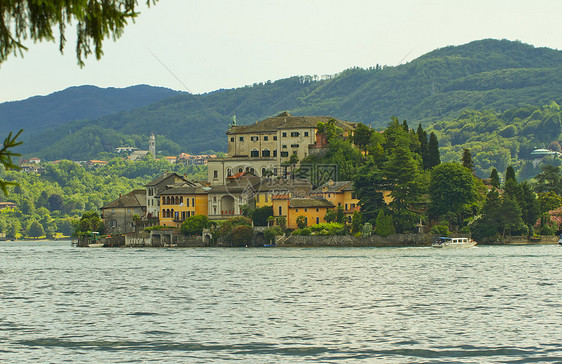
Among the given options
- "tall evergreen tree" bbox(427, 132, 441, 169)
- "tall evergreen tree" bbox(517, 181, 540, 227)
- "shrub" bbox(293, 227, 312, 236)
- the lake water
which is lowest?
the lake water

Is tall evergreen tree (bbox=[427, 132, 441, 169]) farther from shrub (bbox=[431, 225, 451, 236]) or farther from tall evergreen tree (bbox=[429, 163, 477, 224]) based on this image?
shrub (bbox=[431, 225, 451, 236])

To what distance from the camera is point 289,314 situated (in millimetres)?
43844

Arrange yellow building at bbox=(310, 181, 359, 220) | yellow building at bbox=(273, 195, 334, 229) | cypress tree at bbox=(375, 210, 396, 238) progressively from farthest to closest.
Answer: yellow building at bbox=(310, 181, 359, 220) < yellow building at bbox=(273, 195, 334, 229) < cypress tree at bbox=(375, 210, 396, 238)

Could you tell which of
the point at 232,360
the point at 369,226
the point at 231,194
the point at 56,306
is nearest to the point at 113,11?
the point at 232,360

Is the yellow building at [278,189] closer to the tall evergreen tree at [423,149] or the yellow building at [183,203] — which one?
the yellow building at [183,203]

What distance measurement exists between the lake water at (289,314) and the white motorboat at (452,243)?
3570 centimetres

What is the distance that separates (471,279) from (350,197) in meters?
64.1

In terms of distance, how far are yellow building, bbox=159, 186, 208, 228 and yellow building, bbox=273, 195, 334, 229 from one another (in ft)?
68.3

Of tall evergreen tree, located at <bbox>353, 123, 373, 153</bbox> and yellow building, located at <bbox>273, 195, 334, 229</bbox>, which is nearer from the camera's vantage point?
yellow building, located at <bbox>273, 195, 334, 229</bbox>

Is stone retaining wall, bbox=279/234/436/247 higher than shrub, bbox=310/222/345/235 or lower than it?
lower

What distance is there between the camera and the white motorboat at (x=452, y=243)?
117 meters

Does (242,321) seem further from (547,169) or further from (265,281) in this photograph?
(547,169)

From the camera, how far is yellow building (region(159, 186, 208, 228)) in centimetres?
14600

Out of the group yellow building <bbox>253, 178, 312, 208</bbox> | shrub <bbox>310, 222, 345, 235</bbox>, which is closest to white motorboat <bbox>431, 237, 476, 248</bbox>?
shrub <bbox>310, 222, 345, 235</bbox>
